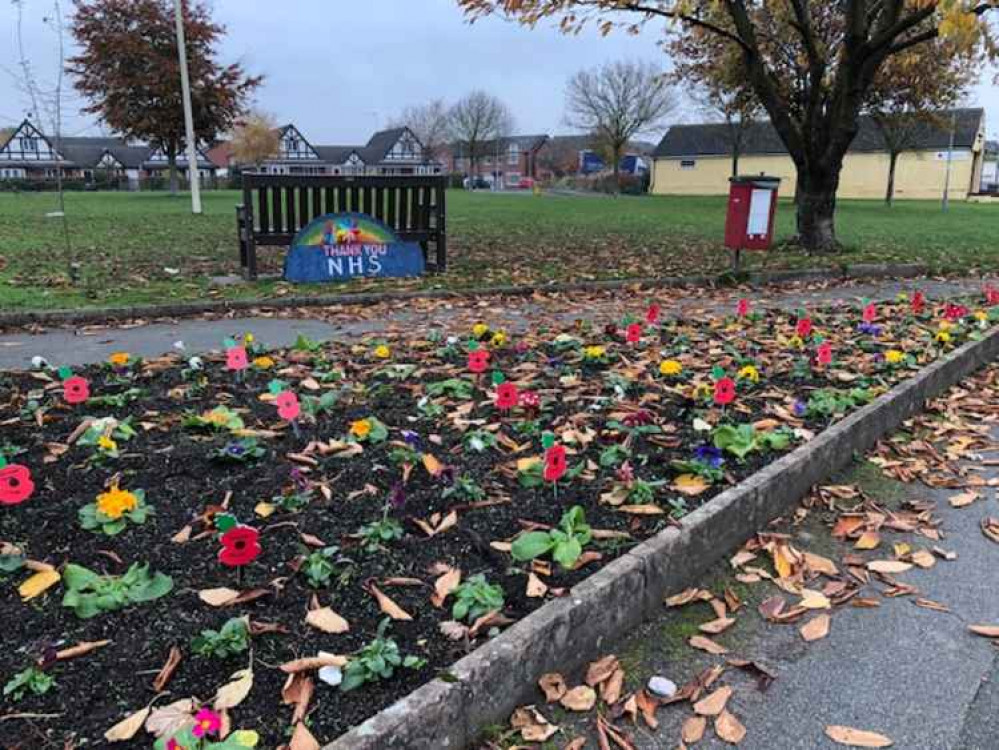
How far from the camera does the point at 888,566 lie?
3189mm

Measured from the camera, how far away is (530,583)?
2.61 metres

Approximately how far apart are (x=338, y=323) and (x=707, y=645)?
5261 millimetres

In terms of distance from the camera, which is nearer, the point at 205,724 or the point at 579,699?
the point at 205,724

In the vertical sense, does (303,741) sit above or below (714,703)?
above

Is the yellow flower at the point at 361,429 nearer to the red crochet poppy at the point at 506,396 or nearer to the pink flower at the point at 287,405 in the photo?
the pink flower at the point at 287,405

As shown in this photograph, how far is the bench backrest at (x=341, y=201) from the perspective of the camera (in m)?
9.04

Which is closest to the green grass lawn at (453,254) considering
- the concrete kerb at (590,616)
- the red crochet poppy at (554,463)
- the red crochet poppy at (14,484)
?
the red crochet poppy at (14,484)

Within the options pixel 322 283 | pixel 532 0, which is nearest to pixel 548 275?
pixel 322 283

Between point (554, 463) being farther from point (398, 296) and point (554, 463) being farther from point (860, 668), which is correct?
point (398, 296)

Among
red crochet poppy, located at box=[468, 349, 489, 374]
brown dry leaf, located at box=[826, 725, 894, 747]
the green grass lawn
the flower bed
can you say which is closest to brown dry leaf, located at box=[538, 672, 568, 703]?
the flower bed

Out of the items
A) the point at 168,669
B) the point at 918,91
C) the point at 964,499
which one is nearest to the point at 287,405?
the point at 168,669

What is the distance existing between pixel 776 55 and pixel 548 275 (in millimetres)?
22344

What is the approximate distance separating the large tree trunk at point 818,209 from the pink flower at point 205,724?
13.4 m

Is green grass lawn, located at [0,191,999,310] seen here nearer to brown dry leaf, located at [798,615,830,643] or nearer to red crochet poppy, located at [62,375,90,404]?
red crochet poppy, located at [62,375,90,404]
